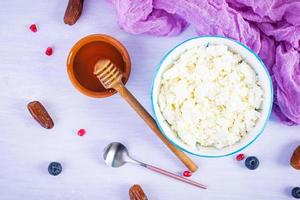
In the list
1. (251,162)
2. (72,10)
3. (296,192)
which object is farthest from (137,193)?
(72,10)

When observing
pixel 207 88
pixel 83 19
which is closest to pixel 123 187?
pixel 207 88

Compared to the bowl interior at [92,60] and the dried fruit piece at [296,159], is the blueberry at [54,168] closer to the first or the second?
the bowl interior at [92,60]

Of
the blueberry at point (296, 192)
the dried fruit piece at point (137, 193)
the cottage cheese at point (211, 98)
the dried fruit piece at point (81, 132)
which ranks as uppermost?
the cottage cheese at point (211, 98)

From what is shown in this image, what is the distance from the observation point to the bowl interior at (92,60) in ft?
4.13

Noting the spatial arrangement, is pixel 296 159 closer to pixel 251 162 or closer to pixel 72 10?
pixel 251 162

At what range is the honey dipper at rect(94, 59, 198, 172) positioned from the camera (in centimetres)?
121

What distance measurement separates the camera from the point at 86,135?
1.32 meters

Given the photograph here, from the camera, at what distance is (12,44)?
1352mm

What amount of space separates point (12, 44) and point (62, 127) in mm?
275

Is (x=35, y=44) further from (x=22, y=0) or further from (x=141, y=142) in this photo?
(x=141, y=142)

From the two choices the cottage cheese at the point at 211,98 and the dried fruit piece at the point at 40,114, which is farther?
the dried fruit piece at the point at 40,114

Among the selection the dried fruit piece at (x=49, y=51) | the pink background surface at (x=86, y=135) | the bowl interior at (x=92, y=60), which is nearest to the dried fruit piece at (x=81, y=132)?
the pink background surface at (x=86, y=135)

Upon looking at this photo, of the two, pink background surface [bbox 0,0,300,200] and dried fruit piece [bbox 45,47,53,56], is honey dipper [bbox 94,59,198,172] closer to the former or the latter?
pink background surface [bbox 0,0,300,200]

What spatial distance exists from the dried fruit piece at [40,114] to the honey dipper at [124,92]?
7.6 inches
